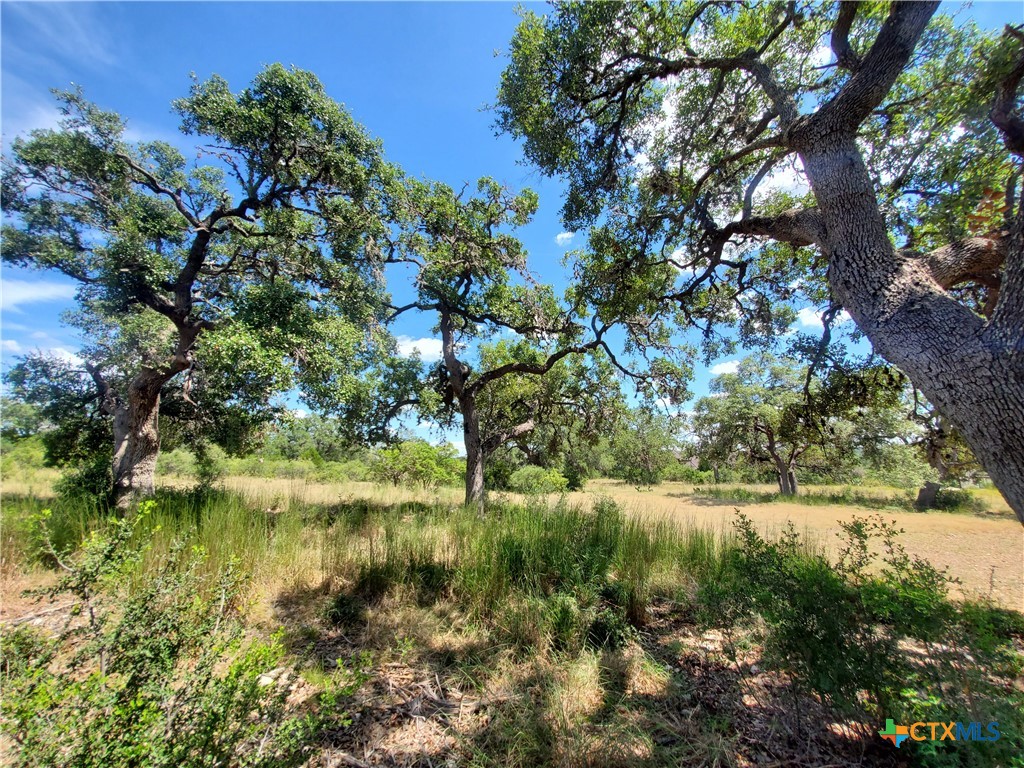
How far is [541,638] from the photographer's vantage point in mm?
3150

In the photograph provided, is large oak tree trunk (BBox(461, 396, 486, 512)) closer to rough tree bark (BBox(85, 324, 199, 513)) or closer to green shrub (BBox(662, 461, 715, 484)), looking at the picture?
rough tree bark (BBox(85, 324, 199, 513))

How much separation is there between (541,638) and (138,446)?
810cm

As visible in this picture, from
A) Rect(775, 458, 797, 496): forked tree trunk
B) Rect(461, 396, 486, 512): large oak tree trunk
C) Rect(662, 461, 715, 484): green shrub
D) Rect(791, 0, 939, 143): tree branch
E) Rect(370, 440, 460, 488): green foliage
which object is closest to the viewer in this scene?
Rect(791, 0, 939, 143): tree branch

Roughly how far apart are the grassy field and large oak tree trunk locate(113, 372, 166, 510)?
1.10 meters

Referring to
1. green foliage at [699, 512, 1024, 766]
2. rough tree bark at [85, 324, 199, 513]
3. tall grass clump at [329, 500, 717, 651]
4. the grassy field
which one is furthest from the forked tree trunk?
rough tree bark at [85, 324, 199, 513]

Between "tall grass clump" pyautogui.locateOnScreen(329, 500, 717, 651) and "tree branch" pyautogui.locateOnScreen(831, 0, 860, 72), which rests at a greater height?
"tree branch" pyautogui.locateOnScreen(831, 0, 860, 72)

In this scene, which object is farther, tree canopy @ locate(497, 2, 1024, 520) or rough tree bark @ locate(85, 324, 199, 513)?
rough tree bark @ locate(85, 324, 199, 513)

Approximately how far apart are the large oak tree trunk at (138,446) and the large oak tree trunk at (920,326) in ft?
32.0

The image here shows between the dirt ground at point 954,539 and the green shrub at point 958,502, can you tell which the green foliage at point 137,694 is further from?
the green shrub at point 958,502

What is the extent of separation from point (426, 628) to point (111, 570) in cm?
240

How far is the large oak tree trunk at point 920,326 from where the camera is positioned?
210 centimetres

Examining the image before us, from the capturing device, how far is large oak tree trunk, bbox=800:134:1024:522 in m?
2.10

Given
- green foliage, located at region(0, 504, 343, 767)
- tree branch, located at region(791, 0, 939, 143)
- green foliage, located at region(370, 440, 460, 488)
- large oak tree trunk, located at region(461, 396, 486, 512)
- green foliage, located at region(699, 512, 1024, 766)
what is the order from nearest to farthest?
green foliage, located at region(0, 504, 343, 767) < green foliage, located at region(699, 512, 1024, 766) < tree branch, located at region(791, 0, 939, 143) < large oak tree trunk, located at region(461, 396, 486, 512) < green foliage, located at region(370, 440, 460, 488)

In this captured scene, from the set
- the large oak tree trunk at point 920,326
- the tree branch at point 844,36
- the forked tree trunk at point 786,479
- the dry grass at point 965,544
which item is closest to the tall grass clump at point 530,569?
the dry grass at point 965,544
